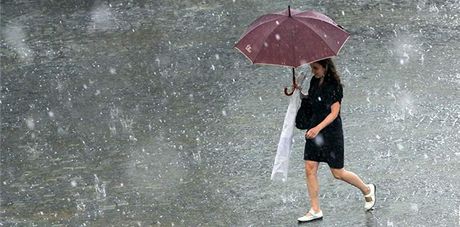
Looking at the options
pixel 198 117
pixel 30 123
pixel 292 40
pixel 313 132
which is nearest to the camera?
pixel 292 40

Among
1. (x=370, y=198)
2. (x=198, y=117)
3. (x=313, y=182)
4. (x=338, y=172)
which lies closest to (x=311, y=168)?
(x=313, y=182)

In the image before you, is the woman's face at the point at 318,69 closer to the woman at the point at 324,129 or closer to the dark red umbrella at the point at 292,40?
the woman at the point at 324,129

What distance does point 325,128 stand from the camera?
26.2ft

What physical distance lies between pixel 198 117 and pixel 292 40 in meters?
3.42

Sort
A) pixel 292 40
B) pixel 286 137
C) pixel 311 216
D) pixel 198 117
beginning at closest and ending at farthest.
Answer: pixel 292 40 < pixel 286 137 < pixel 311 216 < pixel 198 117

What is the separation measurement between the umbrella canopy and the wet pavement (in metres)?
1.62

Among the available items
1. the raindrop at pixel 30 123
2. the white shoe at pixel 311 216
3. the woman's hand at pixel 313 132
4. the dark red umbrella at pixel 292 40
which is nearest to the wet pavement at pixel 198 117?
the raindrop at pixel 30 123

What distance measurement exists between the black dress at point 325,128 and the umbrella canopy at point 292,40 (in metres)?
0.43

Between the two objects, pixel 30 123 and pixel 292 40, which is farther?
pixel 30 123

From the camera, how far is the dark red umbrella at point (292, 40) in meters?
7.58

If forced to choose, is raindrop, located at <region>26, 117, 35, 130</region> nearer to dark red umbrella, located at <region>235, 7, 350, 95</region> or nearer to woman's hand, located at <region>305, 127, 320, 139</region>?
dark red umbrella, located at <region>235, 7, 350, 95</region>

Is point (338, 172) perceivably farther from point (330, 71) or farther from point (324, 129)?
point (330, 71)

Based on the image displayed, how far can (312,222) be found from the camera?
8328 millimetres

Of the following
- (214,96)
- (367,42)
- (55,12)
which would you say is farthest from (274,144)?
(55,12)
